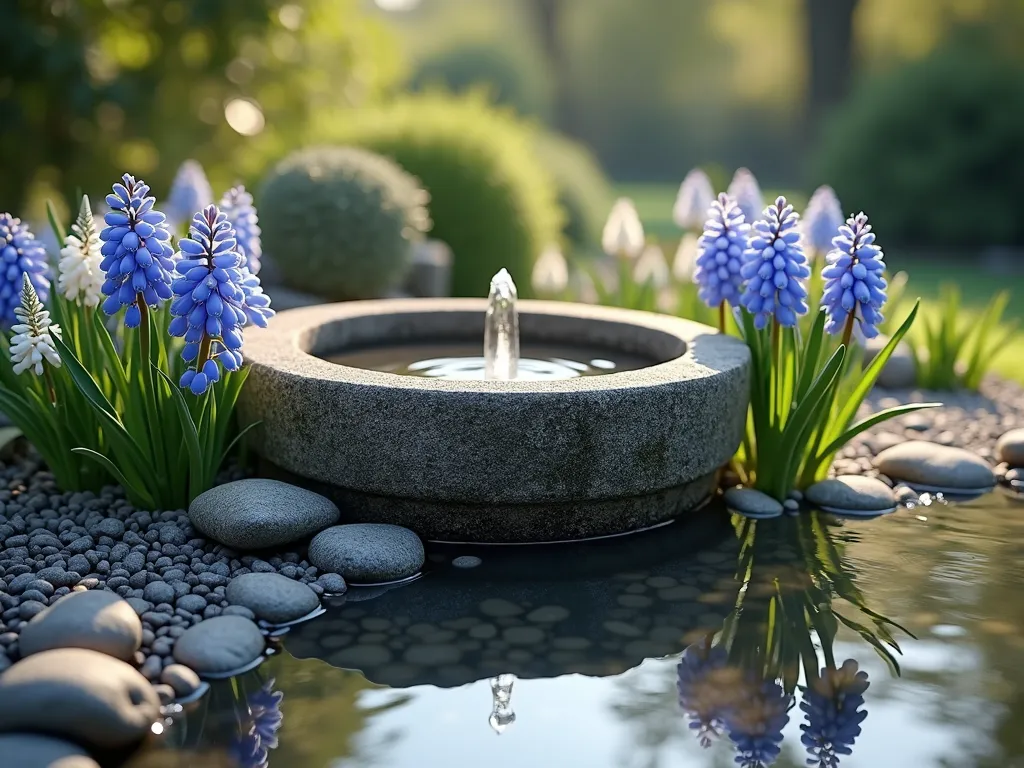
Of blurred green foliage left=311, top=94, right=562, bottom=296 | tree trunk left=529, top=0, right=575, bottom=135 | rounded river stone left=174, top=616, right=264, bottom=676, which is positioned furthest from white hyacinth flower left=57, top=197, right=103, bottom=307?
tree trunk left=529, top=0, right=575, bottom=135

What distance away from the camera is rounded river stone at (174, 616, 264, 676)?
2.85 m

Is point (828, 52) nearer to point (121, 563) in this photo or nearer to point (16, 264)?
point (16, 264)

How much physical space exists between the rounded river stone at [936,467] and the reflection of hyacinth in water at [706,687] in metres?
1.90

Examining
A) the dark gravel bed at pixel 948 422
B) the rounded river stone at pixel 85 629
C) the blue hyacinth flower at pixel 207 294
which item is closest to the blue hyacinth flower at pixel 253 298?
the blue hyacinth flower at pixel 207 294

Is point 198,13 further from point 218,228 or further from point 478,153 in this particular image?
point 218,228

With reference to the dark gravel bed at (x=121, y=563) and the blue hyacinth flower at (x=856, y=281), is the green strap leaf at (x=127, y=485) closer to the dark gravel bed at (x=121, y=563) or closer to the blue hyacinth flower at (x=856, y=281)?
the dark gravel bed at (x=121, y=563)

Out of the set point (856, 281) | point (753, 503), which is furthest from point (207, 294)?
point (856, 281)

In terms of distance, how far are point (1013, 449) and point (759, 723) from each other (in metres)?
2.66

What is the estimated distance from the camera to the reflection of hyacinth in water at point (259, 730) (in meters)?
2.46

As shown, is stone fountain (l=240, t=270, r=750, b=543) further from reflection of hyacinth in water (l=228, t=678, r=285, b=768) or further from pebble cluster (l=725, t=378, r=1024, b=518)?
reflection of hyacinth in water (l=228, t=678, r=285, b=768)

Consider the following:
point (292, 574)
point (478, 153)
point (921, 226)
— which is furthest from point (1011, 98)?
point (292, 574)

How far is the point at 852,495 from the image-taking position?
13.9 ft

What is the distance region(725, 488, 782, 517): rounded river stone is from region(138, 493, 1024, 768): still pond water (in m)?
0.20

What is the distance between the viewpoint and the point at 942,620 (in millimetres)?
3238
